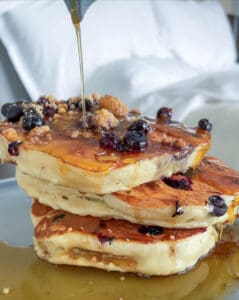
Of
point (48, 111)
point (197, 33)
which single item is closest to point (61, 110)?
point (48, 111)

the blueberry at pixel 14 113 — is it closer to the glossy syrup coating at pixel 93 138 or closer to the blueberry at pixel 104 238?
the glossy syrup coating at pixel 93 138

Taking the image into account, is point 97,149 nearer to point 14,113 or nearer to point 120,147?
point 120,147

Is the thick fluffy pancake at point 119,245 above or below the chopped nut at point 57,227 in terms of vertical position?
below

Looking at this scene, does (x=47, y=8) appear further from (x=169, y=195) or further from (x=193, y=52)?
(x=169, y=195)

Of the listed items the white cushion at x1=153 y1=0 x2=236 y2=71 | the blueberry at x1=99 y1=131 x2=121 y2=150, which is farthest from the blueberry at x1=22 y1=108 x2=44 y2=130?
the white cushion at x1=153 y1=0 x2=236 y2=71

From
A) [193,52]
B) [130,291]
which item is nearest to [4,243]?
[130,291]

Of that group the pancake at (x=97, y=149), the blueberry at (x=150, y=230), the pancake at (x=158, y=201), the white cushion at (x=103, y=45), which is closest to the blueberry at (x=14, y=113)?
the pancake at (x=97, y=149)
